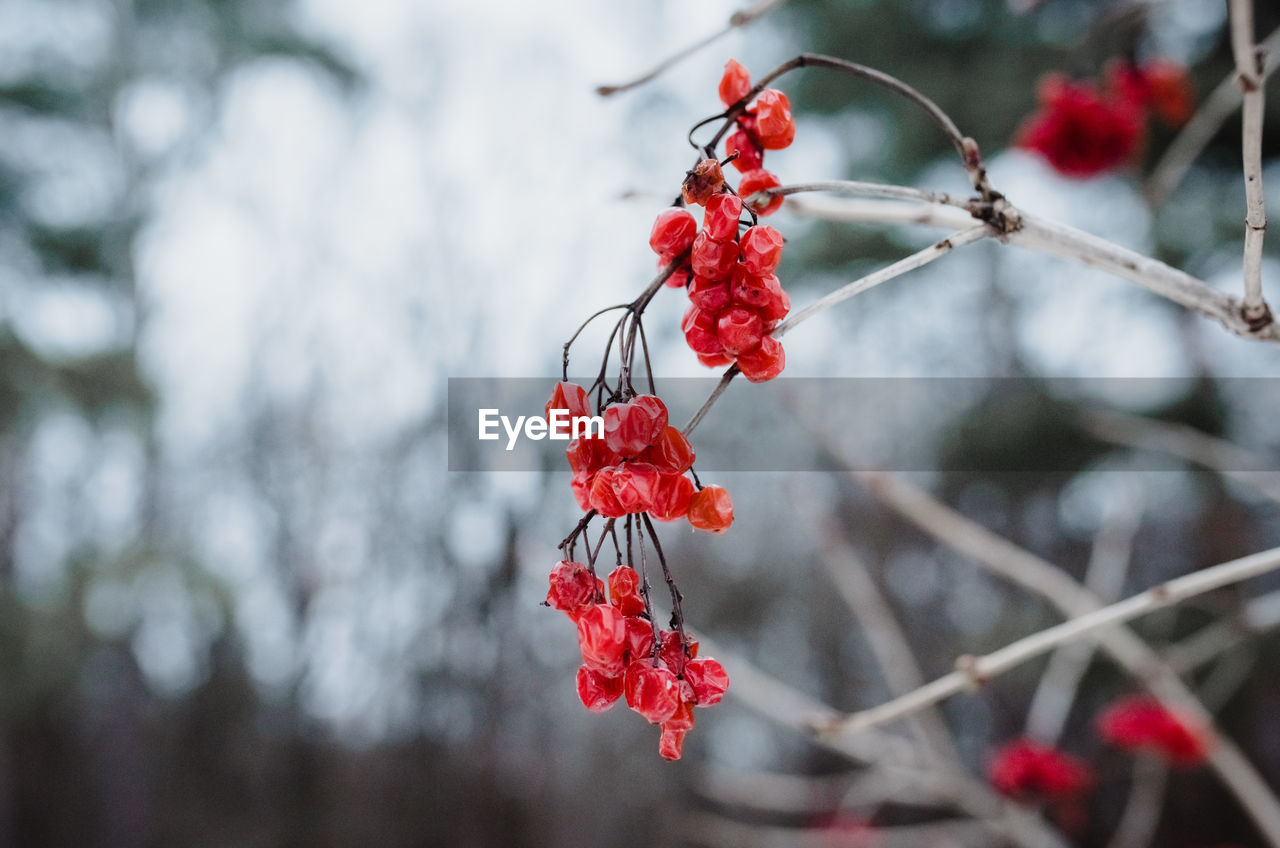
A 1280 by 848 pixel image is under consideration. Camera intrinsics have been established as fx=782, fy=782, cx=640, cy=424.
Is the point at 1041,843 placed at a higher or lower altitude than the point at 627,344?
lower

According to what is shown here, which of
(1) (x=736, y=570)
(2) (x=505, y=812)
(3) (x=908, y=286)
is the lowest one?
(2) (x=505, y=812)

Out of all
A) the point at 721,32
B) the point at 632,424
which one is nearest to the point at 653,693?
the point at 632,424

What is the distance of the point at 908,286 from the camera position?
3.35 m

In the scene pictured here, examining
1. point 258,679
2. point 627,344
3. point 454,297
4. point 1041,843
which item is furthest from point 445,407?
point 627,344

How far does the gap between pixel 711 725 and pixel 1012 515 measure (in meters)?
1.82

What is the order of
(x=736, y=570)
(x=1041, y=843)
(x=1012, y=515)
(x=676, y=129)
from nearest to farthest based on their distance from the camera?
(x=1041, y=843) < (x=676, y=129) < (x=1012, y=515) < (x=736, y=570)

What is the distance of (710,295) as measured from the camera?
1.17 ft

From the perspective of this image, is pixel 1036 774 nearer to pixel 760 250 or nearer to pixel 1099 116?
pixel 1099 116

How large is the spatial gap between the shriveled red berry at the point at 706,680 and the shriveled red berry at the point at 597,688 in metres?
0.04

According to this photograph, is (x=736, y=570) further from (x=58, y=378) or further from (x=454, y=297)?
(x=58, y=378)

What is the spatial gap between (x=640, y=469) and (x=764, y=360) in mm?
76

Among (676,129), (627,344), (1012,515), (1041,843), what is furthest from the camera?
(1012,515)

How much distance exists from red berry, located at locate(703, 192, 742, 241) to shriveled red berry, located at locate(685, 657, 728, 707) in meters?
0.21

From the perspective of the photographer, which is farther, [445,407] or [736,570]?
[736,570]
